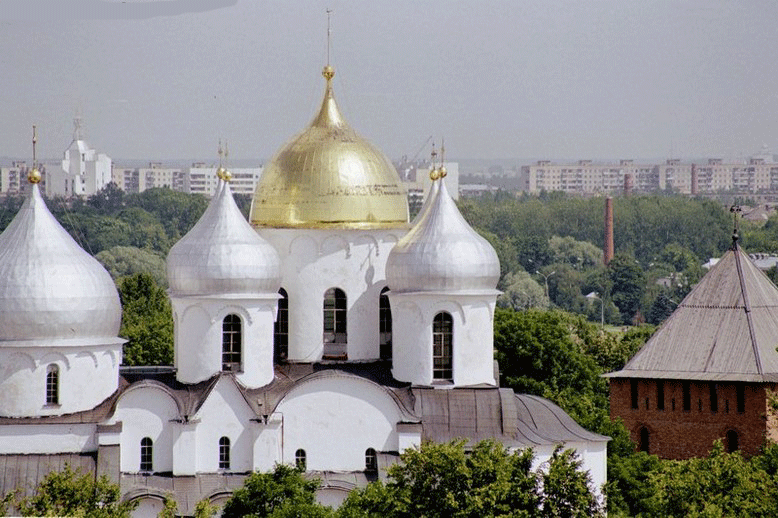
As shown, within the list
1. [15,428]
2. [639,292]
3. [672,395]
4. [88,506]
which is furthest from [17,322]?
Result: [639,292]

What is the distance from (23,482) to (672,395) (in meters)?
Answer: 14.1

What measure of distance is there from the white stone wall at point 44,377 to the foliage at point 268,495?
2971 mm

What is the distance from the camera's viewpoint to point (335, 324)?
39.5 metres

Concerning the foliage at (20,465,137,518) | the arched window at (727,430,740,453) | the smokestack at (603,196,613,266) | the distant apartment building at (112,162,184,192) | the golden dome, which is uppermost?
the distant apartment building at (112,162,184,192)

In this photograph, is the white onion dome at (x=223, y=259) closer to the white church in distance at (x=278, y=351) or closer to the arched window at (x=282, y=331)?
the white church in distance at (x=278, y=351)

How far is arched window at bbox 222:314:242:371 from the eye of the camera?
38.0 m

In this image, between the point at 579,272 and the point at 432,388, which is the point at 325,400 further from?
the point at 579,272

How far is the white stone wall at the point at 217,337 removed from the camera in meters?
37.9

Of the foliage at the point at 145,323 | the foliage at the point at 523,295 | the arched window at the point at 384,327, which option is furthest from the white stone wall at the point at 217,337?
the foliage at the point at 523,295

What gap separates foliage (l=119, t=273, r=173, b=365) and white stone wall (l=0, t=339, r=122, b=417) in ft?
18.8

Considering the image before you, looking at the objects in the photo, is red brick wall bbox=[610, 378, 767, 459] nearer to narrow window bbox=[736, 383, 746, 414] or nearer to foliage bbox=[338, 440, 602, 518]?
narrow window bbox=[736, 383, 746, 414]

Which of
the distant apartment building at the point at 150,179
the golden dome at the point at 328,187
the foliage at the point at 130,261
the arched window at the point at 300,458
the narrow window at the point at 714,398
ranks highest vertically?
the distant apartment building at the point at 150,179

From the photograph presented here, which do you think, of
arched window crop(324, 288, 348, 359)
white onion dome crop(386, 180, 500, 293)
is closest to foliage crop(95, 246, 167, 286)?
arched window crop(324, 288, 348, 359)

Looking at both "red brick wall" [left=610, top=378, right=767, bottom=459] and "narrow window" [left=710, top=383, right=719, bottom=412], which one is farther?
"narrow window" [left=710, top=383, right=719, bottom=412]
